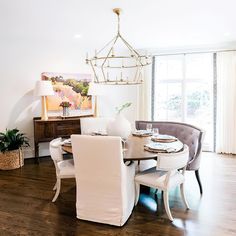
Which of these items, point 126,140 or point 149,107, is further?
point 149,107

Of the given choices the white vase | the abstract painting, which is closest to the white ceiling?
the abstract painting

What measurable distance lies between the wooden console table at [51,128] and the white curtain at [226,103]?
11.1 feet

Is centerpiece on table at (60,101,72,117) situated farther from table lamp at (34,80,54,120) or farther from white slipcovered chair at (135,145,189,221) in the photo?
white slipcovered chair at (135,145,189,221)

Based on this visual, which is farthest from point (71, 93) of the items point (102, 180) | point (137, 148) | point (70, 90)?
point (102, 180)

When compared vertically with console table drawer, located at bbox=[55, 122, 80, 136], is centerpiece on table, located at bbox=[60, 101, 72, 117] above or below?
above

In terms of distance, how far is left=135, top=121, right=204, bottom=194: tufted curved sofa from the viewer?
3.50 m

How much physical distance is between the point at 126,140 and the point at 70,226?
1.28m

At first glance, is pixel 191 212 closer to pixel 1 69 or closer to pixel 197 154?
pixel 197 154

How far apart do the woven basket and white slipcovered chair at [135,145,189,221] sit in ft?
9.27

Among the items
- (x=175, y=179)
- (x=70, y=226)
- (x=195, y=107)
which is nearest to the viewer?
(x=70, y=226)

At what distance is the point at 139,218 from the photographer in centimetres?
279

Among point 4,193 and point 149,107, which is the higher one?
point 149,107

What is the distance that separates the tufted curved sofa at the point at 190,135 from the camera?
3.50 metres

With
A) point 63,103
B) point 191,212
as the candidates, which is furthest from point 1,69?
point 191,212
